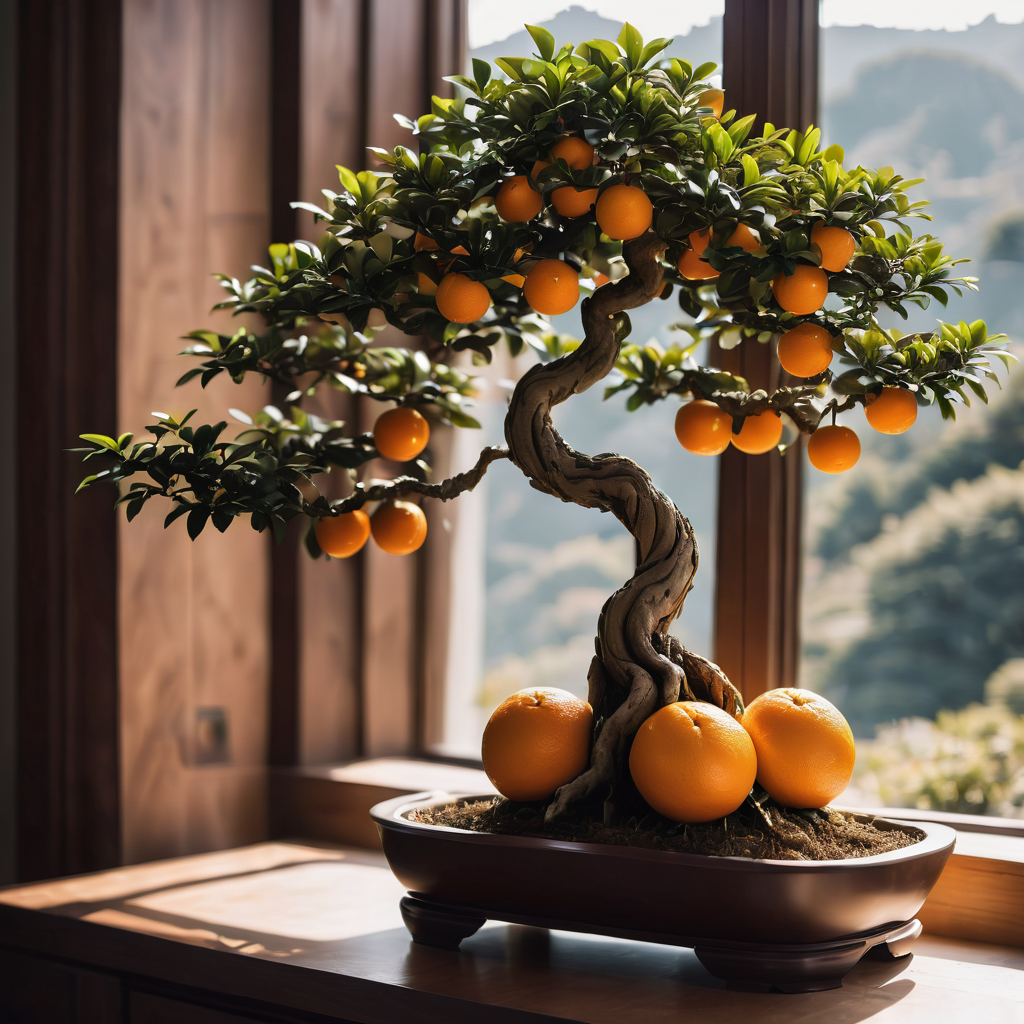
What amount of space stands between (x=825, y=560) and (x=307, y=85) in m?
0.97

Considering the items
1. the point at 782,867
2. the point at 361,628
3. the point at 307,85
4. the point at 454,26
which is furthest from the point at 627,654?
the point at 454,26

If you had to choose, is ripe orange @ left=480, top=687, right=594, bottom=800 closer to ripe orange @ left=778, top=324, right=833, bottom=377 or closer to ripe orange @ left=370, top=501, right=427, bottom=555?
ripe orange @ left=370, top=501, right=427, bottom=555

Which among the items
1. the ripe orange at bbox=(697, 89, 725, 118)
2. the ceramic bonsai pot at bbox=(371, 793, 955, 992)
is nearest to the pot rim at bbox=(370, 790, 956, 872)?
the ceramic bonsai pot at bbox=(371, 793, 955, 992)

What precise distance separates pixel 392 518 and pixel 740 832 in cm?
43

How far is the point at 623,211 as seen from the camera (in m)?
0.82

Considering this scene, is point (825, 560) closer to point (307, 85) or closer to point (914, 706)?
point (914, 706)

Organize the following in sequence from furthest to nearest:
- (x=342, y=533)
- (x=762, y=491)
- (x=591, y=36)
Result: (x=591, y=36) → (x=762, y=491) → (x=342, y=533)

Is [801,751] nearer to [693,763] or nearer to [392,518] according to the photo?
[693,763]

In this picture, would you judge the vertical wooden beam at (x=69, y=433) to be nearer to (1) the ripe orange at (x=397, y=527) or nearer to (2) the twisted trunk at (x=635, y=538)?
(1) the ripe orange at (x=397, y=527)

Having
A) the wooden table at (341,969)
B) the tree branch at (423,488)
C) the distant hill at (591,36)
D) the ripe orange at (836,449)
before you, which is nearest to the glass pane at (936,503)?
the distant hill at (591,36)

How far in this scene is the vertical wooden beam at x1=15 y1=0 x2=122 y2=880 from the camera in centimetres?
136

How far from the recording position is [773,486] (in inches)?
50.1

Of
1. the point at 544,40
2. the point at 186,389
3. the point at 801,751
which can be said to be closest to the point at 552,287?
the point at 544,40

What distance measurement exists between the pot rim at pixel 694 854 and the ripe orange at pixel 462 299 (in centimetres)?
41
